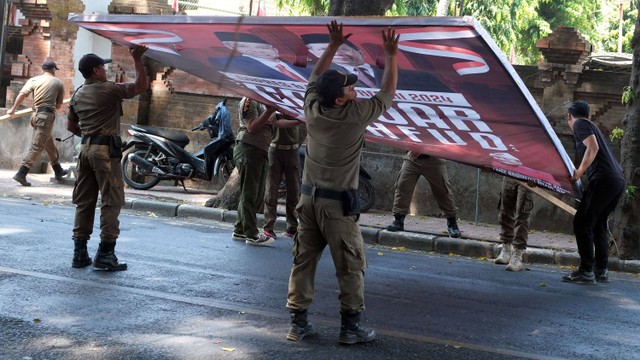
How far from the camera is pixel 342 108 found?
6.04 meters

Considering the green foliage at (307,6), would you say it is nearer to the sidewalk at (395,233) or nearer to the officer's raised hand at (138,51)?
the sidewalk at (395,233)

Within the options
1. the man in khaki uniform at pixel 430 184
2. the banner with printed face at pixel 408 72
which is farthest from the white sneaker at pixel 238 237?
the man in khaki uniform at pixel 430 184

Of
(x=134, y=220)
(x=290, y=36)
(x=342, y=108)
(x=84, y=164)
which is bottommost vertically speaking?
(x=134, y=220)

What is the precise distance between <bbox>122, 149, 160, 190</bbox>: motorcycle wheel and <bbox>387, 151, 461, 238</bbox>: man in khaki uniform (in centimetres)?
477

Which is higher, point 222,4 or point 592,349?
point 222,4

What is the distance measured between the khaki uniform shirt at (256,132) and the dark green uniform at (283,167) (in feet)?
0.76

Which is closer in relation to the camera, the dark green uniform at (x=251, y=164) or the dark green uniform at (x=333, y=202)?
the dark green uniform at (x=333, y=202)

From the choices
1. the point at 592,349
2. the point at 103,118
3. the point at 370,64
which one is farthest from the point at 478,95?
the point at 103,118

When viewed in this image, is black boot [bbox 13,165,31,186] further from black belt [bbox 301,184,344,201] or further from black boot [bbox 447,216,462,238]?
black belt [bbox 301,184,344,201]

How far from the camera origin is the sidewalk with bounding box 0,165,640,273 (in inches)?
450

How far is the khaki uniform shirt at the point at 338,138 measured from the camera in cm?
603

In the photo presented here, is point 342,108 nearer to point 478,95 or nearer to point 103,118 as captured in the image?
point 478,95

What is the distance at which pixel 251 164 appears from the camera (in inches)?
412

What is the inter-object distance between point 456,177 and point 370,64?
7386 mm
